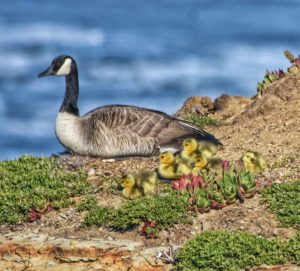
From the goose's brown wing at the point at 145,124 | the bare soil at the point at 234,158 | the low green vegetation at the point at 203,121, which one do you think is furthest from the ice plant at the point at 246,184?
the low green vegetation at the point at 203,121

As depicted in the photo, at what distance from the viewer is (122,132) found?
17125 mm

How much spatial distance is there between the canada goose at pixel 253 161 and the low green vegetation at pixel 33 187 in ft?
7.58

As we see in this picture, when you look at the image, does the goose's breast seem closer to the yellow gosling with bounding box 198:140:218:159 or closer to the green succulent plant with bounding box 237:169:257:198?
the yellow gosling with bounding box 198:140:218:159

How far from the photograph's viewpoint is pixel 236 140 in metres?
17.1

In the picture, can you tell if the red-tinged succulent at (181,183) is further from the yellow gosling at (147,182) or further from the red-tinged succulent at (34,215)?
the red-tinged succulent at (34,215)

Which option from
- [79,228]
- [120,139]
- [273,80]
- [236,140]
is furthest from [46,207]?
[273,80]

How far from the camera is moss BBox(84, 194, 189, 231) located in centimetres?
1327

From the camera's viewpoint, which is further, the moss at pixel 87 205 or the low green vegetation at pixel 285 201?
the moss at pixel 87 205

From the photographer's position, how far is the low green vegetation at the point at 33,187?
47.1 ft

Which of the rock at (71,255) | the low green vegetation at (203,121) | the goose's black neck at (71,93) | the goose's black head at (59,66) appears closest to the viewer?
the rock at (71,255)

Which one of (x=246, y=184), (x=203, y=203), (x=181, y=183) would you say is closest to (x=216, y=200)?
(x=203, y=203)

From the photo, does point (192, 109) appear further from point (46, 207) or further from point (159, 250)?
point (159, 250)

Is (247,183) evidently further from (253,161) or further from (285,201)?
(253,161)

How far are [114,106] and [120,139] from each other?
77cm
